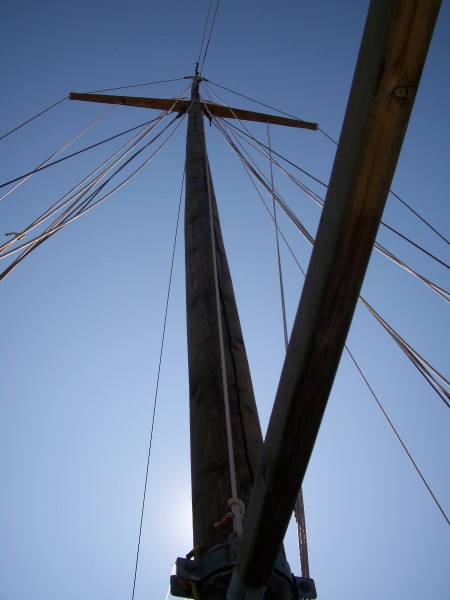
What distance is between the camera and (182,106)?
6508 millimetres

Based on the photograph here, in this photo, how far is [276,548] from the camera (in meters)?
0.96

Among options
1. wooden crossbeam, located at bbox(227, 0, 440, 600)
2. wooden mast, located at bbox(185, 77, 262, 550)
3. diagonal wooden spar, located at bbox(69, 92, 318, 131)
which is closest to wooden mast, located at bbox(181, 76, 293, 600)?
wooden mast, located at bbox(185, 77, 262, 550)

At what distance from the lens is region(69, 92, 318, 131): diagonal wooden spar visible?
660cm

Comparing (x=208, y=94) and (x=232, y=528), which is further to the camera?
(x=208, y=94)

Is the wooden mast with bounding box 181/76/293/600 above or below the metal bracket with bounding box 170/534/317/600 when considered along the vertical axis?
above

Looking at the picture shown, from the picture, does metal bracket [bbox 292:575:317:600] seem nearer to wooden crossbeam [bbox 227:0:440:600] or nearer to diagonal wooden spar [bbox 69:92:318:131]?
wooden crossbeam [bbox 227:0:440:600]

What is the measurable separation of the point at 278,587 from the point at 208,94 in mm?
6408

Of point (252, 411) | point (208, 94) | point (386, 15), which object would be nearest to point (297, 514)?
point (252, 411)

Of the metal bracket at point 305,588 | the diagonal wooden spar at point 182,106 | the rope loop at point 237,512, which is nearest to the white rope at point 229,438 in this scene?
the rope loop at point 237,512

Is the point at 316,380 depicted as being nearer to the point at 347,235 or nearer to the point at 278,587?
the point at 347,235

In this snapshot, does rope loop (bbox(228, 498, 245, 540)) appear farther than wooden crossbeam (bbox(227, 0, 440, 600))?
Yes

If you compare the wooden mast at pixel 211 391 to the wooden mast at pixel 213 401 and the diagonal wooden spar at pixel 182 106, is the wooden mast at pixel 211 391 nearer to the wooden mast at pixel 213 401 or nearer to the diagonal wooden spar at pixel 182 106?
the wooden mast at pixel 213 401

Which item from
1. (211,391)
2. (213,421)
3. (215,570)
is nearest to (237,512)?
(215,570)

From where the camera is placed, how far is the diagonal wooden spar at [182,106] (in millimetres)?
6600
